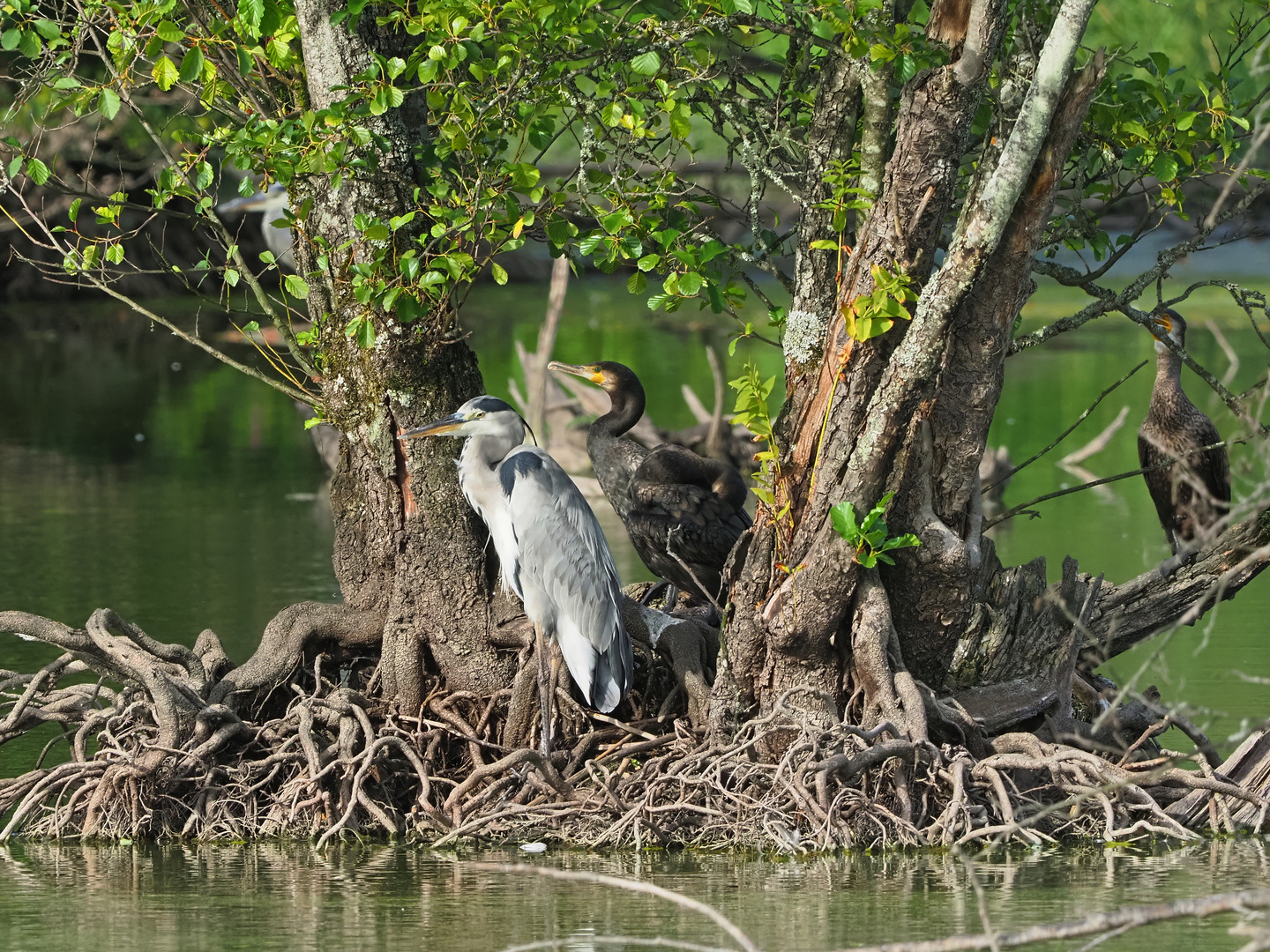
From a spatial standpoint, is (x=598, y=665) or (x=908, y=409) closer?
(x=908, y=409)

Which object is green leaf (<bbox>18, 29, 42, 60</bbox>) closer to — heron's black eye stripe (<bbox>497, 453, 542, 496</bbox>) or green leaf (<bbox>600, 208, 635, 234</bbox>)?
green leaf (<bbox>600, 208, 635, 234</bbox>)

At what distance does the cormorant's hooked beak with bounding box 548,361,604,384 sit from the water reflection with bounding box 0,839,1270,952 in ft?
11.8

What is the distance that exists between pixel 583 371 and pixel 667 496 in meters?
1.61

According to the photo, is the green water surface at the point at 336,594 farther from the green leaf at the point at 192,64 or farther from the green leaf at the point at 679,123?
the green leaf at the point at 192,64

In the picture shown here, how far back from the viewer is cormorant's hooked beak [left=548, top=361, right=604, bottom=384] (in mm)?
9219

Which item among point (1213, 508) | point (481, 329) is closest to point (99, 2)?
point (1213, 508)

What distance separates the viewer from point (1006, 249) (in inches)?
229

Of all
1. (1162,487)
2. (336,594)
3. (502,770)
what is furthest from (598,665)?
(336,594)

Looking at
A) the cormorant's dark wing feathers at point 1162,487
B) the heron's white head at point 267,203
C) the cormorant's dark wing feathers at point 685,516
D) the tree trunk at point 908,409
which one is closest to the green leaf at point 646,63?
the tree trunk at point 908,409

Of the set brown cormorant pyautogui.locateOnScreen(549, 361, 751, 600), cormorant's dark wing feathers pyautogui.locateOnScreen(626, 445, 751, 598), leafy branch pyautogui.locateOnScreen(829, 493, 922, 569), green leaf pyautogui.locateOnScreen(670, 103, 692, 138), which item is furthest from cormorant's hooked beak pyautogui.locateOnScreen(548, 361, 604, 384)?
green leaf pyautogui.locateOnScreen(670, 103, 692, 138)

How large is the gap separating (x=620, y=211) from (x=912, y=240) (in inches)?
37.1

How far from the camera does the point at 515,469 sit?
21.7 feet

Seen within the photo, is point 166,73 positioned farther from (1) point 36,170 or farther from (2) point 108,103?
(1) point 36,170

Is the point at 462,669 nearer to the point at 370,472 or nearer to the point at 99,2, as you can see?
the point at 370,472
